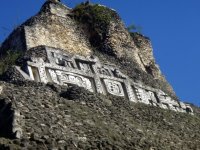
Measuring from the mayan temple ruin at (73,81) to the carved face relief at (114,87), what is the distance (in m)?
0.04

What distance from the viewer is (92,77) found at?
49.4 ft

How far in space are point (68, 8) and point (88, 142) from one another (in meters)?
12.7

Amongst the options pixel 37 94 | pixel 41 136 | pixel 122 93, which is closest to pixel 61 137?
pixel 41 136

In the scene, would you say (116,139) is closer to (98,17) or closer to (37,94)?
(37,94)

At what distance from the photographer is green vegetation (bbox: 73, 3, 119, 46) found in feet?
67.1

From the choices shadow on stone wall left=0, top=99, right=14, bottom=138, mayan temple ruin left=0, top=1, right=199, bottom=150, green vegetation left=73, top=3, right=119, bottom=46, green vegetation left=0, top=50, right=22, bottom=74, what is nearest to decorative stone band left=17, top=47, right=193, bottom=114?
mayan temple ruin left=0, top=1, right=199, bottom=150

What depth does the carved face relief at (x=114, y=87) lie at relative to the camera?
15.0 metres

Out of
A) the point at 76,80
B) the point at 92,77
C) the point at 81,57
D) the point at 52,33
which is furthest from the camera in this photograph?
the point at 52,33

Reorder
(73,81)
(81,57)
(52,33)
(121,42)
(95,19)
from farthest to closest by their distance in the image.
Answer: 1. (95,19)
2. (121,42)
3. (52,33)
4. (81,57)
5. (73,81)

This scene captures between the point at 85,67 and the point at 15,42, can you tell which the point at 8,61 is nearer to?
the point at 85,67

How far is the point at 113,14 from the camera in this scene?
21266 mm

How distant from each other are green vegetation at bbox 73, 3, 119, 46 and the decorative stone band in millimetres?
4066

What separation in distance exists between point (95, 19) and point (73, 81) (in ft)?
22.0

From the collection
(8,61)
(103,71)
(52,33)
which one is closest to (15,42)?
(52,33)
